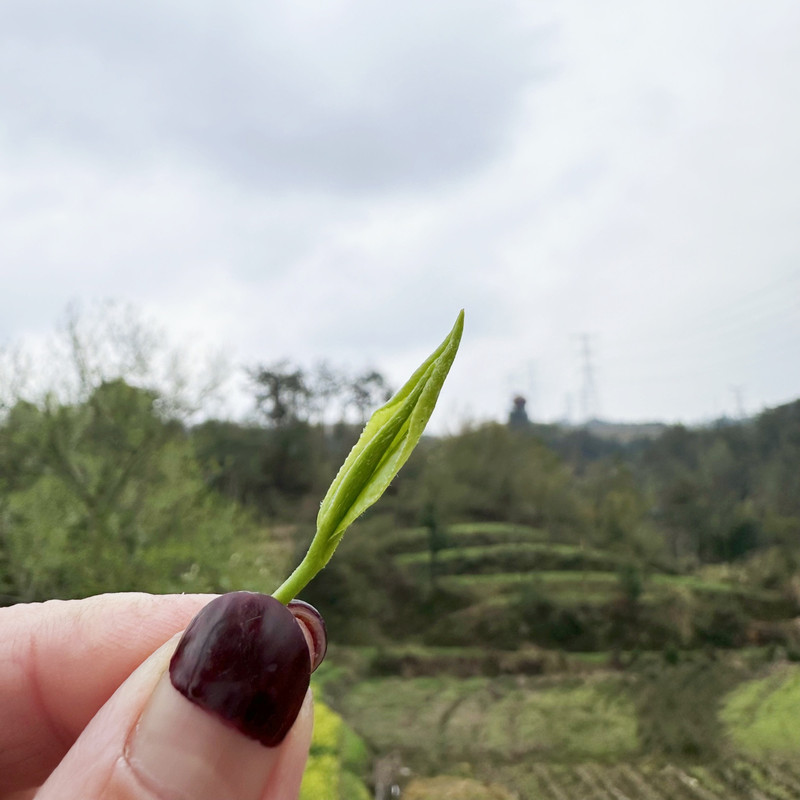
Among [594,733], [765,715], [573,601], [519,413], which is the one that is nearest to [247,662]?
[594,733]

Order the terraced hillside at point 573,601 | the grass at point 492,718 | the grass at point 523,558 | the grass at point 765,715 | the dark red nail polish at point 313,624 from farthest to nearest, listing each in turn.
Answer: the grass at point 523,558 < the terraced hillside at point 573,601 < the grass at point 765,715 < the grass at point 492,718 < the dark red nail polish at point 313,624

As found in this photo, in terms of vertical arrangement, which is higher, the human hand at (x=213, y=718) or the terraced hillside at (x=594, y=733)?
the human hand at (x=213, y=718)

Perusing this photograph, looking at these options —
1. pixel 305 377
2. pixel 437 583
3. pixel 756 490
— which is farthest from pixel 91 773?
pixel 756 490

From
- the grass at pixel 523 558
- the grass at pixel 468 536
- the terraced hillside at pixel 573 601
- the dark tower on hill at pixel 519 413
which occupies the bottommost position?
the terraced hillside at pixel 573 601

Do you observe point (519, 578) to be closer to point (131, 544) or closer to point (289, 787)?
point (131, 544)

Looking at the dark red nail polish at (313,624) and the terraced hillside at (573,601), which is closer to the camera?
the dark red nail polish at (313,624)

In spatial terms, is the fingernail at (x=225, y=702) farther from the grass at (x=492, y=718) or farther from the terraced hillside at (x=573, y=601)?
the terraced hillside at (x=573, y=601)

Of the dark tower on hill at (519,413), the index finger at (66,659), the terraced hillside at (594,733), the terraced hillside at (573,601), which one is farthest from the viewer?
the dark tower on hill at (519,413)

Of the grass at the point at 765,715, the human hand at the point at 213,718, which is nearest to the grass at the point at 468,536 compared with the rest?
the grass at the point at 765,715
